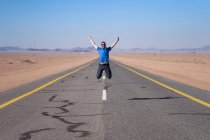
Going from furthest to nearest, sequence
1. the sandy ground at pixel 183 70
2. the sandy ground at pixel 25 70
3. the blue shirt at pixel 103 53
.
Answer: the sandy ground at pixel 183 70, the sandy ground at pixel 25 70, the blue shirt at pixel 103 53

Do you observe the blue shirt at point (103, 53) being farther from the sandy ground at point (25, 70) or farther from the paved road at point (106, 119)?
the sandy ground at point (25, 70)

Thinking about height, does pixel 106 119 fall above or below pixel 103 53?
below

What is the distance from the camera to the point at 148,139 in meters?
4.88

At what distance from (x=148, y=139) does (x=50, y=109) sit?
354 cm

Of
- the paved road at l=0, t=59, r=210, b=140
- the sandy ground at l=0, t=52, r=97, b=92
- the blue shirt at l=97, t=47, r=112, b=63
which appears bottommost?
the sandy ground at l=0, t=52, r=97, b=92

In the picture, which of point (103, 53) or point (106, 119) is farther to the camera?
point (103, 53)

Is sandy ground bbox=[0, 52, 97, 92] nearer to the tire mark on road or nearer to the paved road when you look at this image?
the paved road

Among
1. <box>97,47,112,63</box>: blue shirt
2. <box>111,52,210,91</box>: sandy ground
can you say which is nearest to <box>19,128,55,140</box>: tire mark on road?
<box>97,47,112,63</box>: blue shirt

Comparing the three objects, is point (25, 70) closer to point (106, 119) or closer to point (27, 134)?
point (106, 119)

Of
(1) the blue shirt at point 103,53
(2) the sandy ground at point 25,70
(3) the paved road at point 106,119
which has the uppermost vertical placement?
(1) the blue shirt at point 103,53

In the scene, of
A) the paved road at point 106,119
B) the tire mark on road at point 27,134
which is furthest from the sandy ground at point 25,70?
the tire mark on road at point 27,134

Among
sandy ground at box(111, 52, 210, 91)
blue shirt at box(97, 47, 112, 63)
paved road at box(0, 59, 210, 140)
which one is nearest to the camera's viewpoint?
paved road at box(0, 59, 210, 140)

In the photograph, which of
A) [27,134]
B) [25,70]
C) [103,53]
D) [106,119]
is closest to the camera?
[27,134]

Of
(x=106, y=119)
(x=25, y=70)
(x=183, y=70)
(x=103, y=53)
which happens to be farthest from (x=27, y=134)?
(x=25, y=70)
